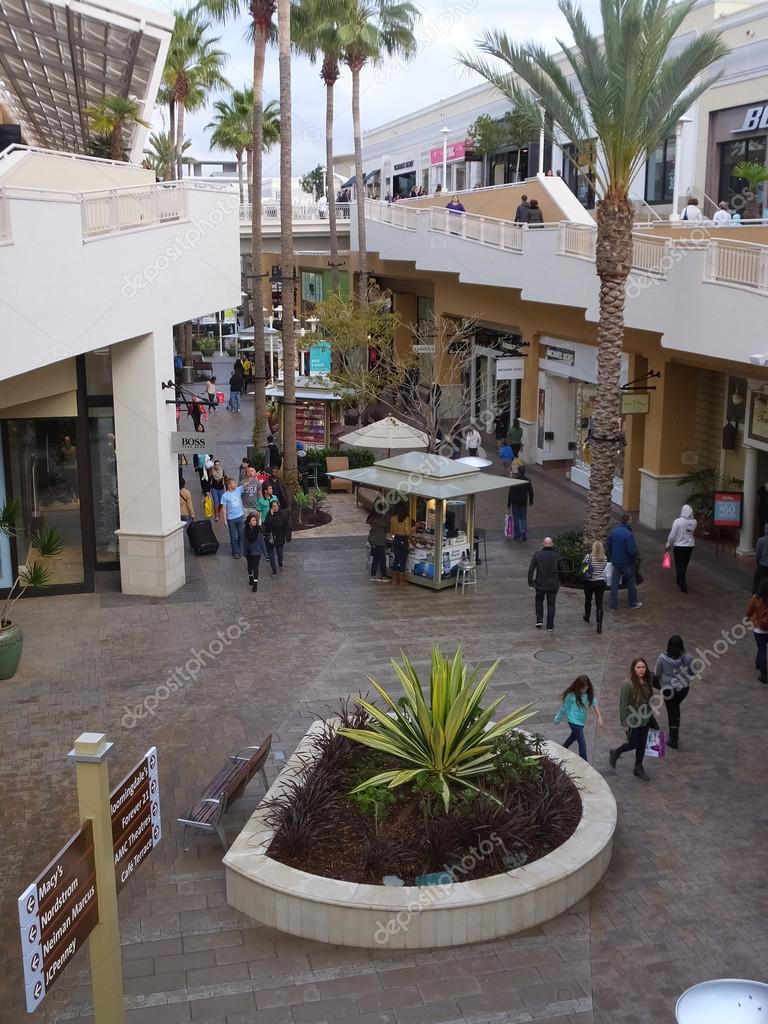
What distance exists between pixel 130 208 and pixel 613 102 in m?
7.74

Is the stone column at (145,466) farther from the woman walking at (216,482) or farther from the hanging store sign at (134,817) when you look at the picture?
the hanging store sign at (134,817)

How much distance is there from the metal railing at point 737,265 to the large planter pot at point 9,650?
11.4 metres

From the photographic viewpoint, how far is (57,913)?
5422 millimetres

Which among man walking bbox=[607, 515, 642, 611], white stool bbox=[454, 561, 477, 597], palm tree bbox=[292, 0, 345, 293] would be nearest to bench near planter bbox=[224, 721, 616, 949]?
man walking bbox=[607, 515, 642, 611]

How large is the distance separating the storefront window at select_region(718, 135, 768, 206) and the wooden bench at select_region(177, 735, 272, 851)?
61.6 feet

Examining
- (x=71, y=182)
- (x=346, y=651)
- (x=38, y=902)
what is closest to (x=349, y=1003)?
(x=38, y=902)

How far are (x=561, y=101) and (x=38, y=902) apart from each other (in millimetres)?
16416

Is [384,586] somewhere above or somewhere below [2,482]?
below

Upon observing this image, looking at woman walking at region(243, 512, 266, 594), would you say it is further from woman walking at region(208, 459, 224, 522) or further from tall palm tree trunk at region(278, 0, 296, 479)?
tall palm tree trunk at region(278, 0, 296, 479)

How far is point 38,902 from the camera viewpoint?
521 centimetres

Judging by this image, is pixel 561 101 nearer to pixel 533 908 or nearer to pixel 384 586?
pixel 384 586

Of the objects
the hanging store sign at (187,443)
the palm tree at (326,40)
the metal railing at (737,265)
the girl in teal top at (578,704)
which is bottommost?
the girl in teal top at (578,704)

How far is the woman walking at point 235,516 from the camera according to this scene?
20.2 metres

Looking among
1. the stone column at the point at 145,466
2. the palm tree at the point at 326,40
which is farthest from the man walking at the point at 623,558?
the palm tree at the point at 326,40
